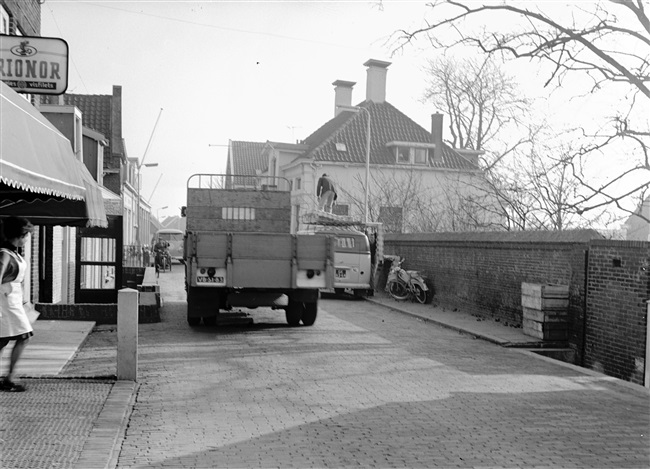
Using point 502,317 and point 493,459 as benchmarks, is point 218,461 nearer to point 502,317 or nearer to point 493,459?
point 493,459

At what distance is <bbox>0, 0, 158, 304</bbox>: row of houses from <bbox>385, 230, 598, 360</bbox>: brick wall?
25.9 feet

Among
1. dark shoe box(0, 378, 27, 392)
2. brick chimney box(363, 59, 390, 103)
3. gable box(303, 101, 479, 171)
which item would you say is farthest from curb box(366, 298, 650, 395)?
brick chimney box(363, 59, 390, 103)

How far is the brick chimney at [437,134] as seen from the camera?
4309 cm

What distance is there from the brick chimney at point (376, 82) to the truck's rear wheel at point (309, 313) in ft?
107

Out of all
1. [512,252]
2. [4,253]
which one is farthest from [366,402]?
[512,252]

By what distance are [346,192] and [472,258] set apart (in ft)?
69.5

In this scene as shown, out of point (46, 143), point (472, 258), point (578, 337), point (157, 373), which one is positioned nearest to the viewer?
point (46, 143)

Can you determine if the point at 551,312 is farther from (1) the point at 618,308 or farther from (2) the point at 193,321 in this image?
(2) the point at 193,321

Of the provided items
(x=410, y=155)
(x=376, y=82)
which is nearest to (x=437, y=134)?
(x=410, y=155)


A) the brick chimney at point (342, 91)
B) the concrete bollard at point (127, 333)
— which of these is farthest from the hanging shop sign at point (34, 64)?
the brick chimney at point (342, 91)

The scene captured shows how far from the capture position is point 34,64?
8406 mm

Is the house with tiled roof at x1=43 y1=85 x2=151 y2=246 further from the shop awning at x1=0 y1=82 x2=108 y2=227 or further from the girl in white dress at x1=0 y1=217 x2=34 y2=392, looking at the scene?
the girl in white dress at x1=0 y1=217 x2=34 y2=392

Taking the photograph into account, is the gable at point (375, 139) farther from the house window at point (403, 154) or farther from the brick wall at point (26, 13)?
the brick wall at point (26, 13)

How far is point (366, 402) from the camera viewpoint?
7852mm
